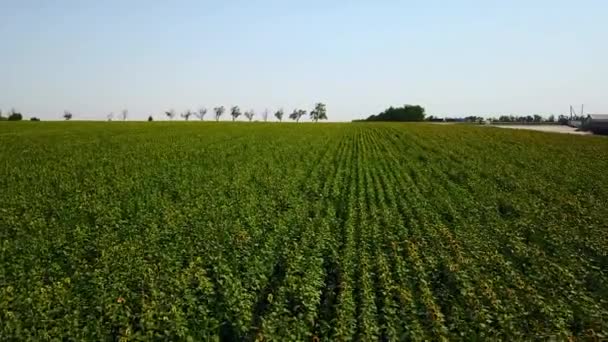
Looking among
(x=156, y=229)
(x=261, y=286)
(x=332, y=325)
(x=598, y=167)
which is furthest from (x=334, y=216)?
(x=598, y=167)

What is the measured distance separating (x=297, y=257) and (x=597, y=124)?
72533 millimetres

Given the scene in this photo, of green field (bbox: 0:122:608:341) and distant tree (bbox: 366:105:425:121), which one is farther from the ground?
distant tree (bbox: 366:105:425:121)

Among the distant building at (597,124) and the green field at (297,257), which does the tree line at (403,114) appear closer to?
the distant building at (597,124)

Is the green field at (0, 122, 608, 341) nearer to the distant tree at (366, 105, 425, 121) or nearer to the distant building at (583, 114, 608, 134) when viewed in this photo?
the distant building at (583, 114, 608, 134)

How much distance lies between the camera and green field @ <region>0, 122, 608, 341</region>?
23.3ft

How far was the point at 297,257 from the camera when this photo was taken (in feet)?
32.4

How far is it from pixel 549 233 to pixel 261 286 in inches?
336

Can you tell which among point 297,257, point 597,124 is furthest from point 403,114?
point 297,257

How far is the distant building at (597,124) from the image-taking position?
67.9 meters

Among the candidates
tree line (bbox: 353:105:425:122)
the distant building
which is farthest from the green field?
tree line (bbox: 353:105:425:122)

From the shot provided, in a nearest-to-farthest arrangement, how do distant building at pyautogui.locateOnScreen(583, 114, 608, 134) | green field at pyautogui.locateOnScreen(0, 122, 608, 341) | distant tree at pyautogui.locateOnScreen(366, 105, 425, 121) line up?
1. green field at pyautogui.locateOnScreen(0, 122, 608, 341)
2. distant building at pyautogui.locateOnScreen(583, 114, 608, 134)
3. distant tree at pyautogui.locateOnScreen(366, 105, 425, 121)

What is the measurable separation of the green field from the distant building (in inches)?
2140

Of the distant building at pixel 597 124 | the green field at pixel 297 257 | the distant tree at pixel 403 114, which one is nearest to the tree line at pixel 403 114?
the distant tree at pixel 403 114

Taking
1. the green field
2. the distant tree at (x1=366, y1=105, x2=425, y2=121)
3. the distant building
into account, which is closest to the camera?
the green field
